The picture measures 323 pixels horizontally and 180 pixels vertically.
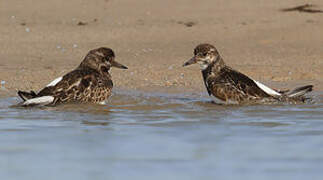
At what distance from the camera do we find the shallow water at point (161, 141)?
634 cm

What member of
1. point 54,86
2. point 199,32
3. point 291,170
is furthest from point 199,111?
point 199,32

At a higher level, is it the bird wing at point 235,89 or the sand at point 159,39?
the sand at point 159,39

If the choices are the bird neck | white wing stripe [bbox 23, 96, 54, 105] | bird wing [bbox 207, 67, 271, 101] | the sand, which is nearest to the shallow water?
white wing stripe [bbox 23, 96, 54, 105]

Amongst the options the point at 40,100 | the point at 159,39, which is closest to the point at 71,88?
the point at 40,100

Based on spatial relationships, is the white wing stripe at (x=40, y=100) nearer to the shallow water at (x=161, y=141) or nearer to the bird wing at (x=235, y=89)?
the shallow water at (x=161, y=141)

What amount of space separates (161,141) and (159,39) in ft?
26.9

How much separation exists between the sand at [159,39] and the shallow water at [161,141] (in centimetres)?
204

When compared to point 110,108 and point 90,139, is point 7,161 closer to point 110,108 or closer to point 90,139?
point 90,139

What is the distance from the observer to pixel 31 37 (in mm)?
15656

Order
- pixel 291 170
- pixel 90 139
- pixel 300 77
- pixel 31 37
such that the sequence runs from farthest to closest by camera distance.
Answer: pixel 31 37 → pixel 300 77 → pixel 90 139 → pixel 291 170

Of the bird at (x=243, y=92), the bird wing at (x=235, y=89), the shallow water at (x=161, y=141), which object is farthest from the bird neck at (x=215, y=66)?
the shallow water at (x=161, y=141)

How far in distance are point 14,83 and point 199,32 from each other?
5448 millimetres

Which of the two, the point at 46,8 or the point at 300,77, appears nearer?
the point at 300,77

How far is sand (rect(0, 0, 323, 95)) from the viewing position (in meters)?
12.4
